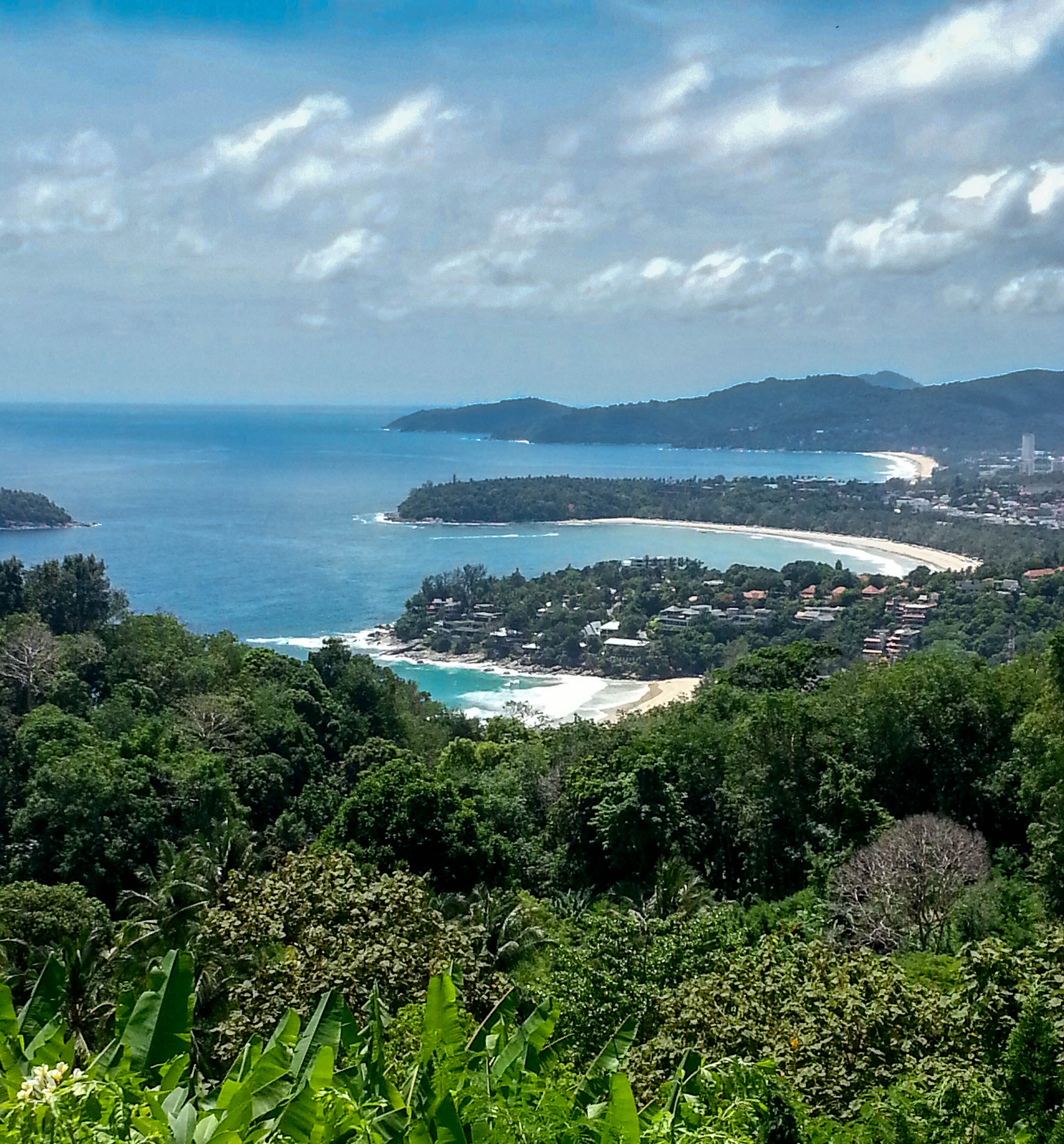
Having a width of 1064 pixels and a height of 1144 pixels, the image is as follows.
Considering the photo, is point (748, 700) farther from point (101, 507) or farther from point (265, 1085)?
point (101, 507)

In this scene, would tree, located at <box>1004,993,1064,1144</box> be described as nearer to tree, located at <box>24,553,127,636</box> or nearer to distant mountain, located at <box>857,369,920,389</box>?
tree, located at <box>24,553,127,636</box>

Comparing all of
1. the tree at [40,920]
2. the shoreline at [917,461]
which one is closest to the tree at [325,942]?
the tree at [40,920]

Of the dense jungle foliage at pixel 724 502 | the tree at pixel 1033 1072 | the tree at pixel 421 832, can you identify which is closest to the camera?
the tree at pixel 1033 1072

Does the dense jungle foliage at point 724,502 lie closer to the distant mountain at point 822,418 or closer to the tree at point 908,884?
the distant mountain at point 822,418

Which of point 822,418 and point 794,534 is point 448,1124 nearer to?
point 794,534

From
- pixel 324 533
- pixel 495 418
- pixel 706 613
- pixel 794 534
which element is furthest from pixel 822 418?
pixel 706 613
